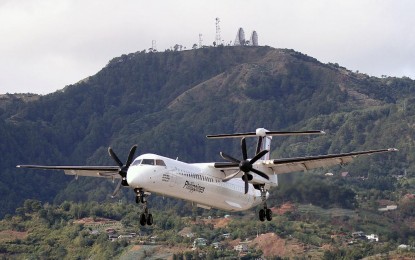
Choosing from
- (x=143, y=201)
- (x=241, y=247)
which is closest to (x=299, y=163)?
(x=143, y=201)

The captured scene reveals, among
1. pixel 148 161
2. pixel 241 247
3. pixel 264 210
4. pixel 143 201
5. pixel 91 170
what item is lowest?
pixel 241 247

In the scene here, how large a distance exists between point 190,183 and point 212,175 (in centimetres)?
281

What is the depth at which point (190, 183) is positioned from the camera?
57344 mm

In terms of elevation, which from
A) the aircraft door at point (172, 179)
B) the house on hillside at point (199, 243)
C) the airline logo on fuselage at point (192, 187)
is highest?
the aircraft door at point (172, 179)

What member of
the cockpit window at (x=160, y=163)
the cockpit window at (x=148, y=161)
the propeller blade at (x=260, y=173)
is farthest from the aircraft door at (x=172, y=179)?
the propeller blade at (x=260, y=173)

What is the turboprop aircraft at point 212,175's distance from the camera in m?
54.9

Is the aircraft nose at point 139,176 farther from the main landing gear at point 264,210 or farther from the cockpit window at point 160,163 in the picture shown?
the main landing gear at point 264,210

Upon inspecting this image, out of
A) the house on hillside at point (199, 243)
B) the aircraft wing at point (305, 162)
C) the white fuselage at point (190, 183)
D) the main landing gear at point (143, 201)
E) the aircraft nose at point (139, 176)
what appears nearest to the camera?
the aircraft nose at point (139, 176)

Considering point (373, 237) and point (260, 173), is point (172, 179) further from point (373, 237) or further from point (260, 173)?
point (373, 237)

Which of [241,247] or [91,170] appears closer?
[91,170]

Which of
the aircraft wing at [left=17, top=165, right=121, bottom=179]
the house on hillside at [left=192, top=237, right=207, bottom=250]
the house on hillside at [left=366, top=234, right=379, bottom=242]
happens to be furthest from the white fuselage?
the house on hillside at [left=192, top=237, right=207, bottom=250]

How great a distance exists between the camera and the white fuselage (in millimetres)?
54406

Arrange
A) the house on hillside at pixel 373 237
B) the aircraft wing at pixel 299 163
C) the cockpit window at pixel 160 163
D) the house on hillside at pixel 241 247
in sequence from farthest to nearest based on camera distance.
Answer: the house on hillside at pixel 241 247, the house on hillside at pixel 373 237, the aircraft wing at pixel 299 163, the cockpit window at pixel 160 163

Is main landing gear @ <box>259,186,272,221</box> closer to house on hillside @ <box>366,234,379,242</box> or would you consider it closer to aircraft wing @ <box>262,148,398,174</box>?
aircraft wing @ <box>262,148,398,174</box>
